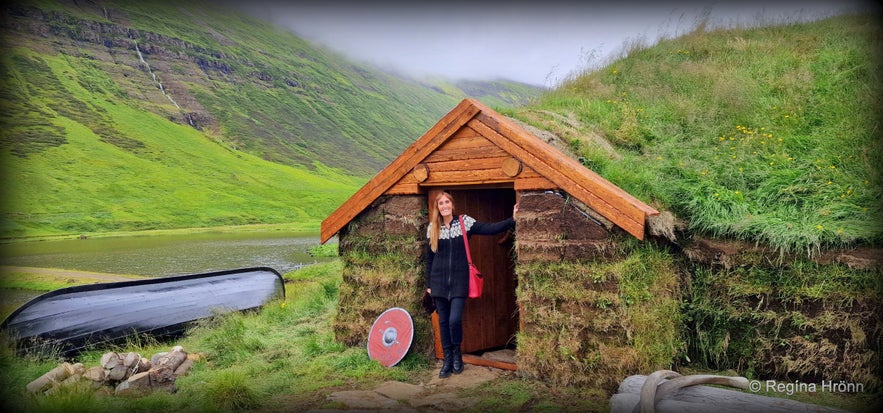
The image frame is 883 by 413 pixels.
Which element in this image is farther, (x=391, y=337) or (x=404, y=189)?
(x=404, y=189)

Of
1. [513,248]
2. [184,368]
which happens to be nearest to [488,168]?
[513,248]

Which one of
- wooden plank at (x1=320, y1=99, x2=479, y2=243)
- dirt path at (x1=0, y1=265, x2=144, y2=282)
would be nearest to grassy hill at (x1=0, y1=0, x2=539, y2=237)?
dirt path at (x1=0, y1=265, x2=144, y2=282)

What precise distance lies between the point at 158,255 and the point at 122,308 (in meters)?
29.7

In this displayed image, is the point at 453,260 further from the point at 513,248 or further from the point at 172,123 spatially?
the point at 172,123

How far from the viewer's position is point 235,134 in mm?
124688

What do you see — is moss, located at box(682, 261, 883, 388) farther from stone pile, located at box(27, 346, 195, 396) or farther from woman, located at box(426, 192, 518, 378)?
stone pile, located at box(27, 346, 195, 396)

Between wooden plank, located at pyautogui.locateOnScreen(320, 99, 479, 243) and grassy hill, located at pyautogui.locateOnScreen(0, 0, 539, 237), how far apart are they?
35576mm

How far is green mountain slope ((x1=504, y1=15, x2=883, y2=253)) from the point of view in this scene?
727cm

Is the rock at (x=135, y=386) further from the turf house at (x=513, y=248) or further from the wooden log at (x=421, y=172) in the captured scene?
the wooden log at (x=421, y=172)

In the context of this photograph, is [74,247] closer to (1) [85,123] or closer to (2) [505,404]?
(2) [505,404]

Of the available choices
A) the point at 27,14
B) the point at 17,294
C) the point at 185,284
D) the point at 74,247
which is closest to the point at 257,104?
the point at 27,14

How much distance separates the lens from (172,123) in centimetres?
11531

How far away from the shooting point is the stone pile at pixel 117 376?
7.21m

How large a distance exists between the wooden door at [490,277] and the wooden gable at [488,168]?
521mm
